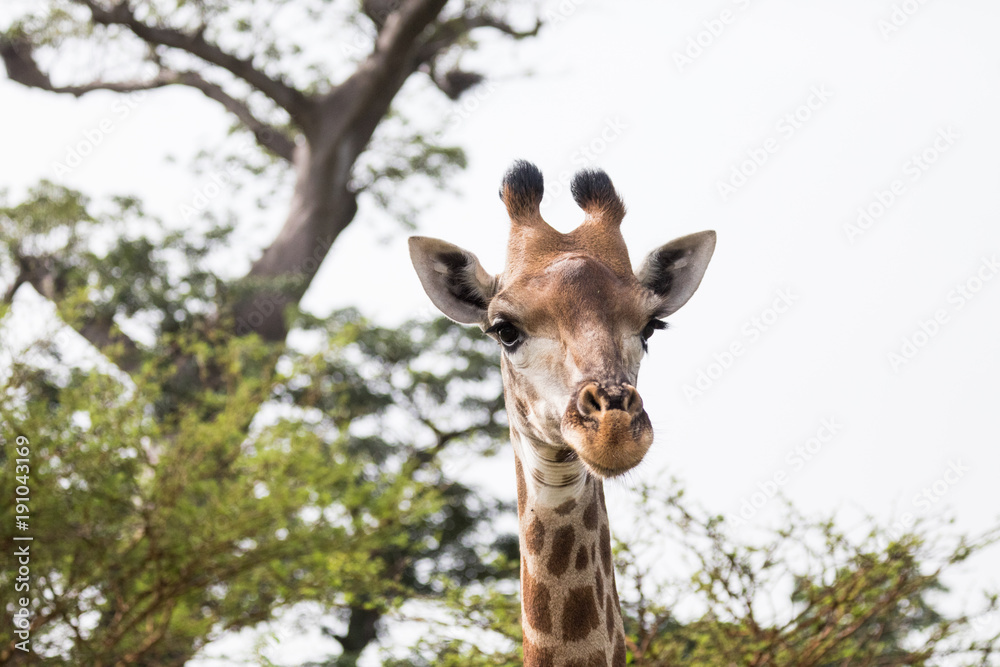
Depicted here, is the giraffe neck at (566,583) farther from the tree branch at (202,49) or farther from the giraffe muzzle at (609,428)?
the tree branch at (202,49)

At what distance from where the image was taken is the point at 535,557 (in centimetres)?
309

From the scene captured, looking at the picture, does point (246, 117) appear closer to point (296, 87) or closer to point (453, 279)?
point (296, 87)

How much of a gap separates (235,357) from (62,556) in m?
1.98

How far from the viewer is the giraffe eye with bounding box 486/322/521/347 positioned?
2938 mm

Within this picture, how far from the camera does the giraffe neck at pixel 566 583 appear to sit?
117 inches

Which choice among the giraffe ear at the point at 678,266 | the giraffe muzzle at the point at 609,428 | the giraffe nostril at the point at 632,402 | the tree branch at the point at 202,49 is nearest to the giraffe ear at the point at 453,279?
the giraffe ear at the point at 678,266

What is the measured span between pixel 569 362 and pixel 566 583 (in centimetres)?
90

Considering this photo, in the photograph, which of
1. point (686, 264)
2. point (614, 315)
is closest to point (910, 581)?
point (686, 264)

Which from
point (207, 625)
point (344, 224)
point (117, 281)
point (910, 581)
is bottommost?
point (910, 581)

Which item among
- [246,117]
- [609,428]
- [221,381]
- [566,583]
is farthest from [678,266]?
[246,117]

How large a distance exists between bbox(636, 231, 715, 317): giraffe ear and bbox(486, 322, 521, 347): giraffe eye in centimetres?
64

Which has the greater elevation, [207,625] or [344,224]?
[344,224]

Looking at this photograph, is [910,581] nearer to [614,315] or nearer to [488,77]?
[614,315]

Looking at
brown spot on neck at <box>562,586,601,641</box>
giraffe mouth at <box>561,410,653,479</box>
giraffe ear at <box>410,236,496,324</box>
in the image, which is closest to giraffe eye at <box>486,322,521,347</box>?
giraffe ear at <box>410,236,496,324</box>
